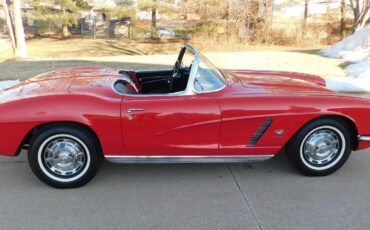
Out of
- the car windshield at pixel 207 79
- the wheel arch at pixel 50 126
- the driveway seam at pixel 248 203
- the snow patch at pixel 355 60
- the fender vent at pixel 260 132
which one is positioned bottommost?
the driveway seam at pixel 248 203

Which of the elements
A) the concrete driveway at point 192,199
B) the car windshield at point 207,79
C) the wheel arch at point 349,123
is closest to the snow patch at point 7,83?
the concrete driveway at point 192,199

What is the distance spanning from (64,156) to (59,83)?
2.82 feet

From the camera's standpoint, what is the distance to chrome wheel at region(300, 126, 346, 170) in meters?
3.82

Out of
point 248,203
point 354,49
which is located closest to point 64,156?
point 248,203

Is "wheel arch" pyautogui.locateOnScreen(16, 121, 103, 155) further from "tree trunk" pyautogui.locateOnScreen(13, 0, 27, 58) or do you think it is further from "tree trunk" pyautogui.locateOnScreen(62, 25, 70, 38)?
"tree trunk" pyautogui.locateOnScreen(62, 25, 70, 38)

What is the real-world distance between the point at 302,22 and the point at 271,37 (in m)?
1.90

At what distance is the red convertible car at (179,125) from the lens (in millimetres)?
3500

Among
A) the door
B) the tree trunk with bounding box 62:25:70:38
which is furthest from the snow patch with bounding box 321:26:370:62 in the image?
the tree trunk with bounding box 62:25:70:38

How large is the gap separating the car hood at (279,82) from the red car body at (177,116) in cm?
9

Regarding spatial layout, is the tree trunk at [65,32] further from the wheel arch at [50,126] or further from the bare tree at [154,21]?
the wheel arch at [50,126]

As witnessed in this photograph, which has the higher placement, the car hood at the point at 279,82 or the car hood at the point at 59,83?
the car hood at the point at 59,83

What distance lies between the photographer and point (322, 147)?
3842 mm

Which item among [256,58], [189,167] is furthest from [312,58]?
[189,167]

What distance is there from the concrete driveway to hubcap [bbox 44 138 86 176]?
Result: 0.21 m
